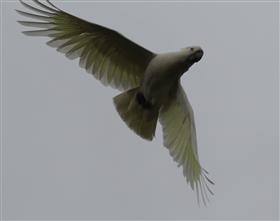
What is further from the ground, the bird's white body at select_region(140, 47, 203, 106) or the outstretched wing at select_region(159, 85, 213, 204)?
the bird's white body at select_region(140, 47, 203, 106)

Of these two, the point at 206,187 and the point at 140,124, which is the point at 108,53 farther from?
the point at 206,187

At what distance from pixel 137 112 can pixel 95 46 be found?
1.04 meters

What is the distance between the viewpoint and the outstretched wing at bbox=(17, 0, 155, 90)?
42.9ft

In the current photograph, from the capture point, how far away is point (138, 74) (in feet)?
45.8

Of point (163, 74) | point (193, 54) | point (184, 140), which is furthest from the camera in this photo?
point (184, 140)

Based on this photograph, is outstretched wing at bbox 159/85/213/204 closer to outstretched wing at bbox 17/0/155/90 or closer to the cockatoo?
the cockatoo

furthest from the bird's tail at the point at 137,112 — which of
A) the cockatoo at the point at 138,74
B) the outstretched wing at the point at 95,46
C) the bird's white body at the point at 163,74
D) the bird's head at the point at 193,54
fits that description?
the bird's head at the point at 193,54

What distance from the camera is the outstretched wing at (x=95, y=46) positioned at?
13.1m

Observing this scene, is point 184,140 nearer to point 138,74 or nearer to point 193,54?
point 138,74

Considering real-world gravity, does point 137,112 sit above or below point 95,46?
below

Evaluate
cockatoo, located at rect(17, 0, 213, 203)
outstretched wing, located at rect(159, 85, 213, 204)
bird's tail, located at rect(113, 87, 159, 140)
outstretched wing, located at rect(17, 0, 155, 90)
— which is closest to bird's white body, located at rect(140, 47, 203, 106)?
cockatoo, located at rect(17, 0, 213, 203)

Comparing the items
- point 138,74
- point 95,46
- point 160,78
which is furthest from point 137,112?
point 95,46

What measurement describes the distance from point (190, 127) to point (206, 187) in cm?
87

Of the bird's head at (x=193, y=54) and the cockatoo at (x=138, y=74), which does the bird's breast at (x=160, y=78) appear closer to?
the cockatoo at (x=138, y=74)
